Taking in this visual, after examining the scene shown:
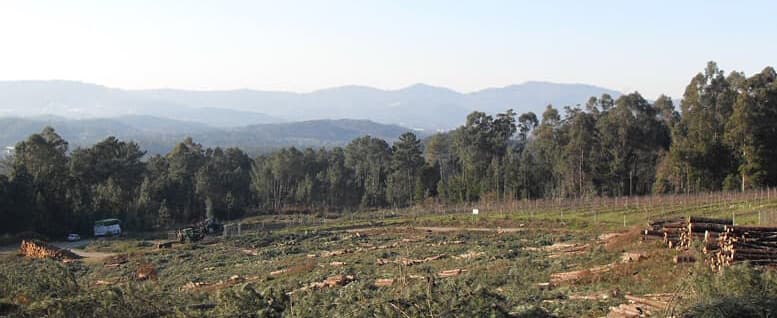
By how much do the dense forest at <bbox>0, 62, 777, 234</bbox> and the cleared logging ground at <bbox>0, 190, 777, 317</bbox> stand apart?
26.8ft

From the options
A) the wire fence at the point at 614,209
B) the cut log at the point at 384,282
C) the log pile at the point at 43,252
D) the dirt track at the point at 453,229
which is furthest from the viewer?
the dirt track at the point at 453,229

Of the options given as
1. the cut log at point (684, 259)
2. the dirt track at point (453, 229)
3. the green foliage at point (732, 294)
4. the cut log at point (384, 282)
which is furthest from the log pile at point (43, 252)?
the green foliage at point (732, 294)

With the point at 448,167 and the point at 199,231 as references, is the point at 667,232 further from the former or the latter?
the point at 448,167

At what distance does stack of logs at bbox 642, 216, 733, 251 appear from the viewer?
17.1 metres

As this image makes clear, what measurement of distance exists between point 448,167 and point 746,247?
5633 centimetres

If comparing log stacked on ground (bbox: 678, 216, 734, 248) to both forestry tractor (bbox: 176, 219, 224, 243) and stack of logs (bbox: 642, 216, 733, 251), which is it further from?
forestry tractor (bbox: 176, 219, 224, 243)

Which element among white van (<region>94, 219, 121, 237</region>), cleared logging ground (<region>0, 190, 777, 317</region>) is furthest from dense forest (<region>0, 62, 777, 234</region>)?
cleared logging ground (<region>0, 190, 777, 317</region>)

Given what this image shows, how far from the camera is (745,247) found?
1534cm

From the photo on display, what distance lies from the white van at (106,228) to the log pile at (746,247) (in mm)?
38796

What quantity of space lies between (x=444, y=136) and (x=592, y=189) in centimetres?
2744

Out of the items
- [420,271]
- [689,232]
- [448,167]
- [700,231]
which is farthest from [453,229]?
[448,167]

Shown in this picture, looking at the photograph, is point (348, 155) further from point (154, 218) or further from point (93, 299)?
point (93, 299)

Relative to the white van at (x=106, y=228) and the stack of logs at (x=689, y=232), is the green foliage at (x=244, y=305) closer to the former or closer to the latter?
the stack of logs at (x=689, y=232)

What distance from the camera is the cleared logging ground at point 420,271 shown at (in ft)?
29.9
